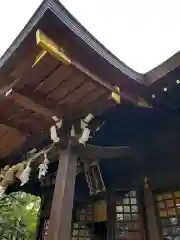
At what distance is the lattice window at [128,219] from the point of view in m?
3.54

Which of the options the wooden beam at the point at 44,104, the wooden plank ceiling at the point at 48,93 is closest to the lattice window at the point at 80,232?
the wooden plank ceiling at the point at 48,93

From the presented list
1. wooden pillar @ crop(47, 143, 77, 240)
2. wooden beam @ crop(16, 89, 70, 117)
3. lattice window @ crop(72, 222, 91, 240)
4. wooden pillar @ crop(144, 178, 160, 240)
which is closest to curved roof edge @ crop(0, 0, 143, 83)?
wooden beam @ crop(16, 89, 70, 117)

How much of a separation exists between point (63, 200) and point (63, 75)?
1.34m

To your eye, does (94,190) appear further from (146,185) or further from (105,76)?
(105,76)

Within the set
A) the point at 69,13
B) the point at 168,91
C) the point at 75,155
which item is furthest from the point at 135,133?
the point at 69,13

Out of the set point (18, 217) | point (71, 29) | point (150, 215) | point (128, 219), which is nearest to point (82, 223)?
point (128, 219)

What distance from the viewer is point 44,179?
4617 millimetres

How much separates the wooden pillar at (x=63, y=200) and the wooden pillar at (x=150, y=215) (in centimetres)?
142

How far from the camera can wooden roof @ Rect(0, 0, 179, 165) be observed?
2225 mm

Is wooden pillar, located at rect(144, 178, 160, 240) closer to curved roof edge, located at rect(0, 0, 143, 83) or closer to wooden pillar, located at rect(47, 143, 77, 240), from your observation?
wooden pillar, located at rect(47, 143, 77, 240)

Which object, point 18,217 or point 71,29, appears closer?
point 71,29

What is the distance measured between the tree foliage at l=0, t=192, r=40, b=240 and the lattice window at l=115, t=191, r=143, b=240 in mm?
4375

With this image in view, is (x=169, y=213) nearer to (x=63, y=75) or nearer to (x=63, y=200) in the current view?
(x=63, y=200)

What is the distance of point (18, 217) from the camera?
10.3 metres
